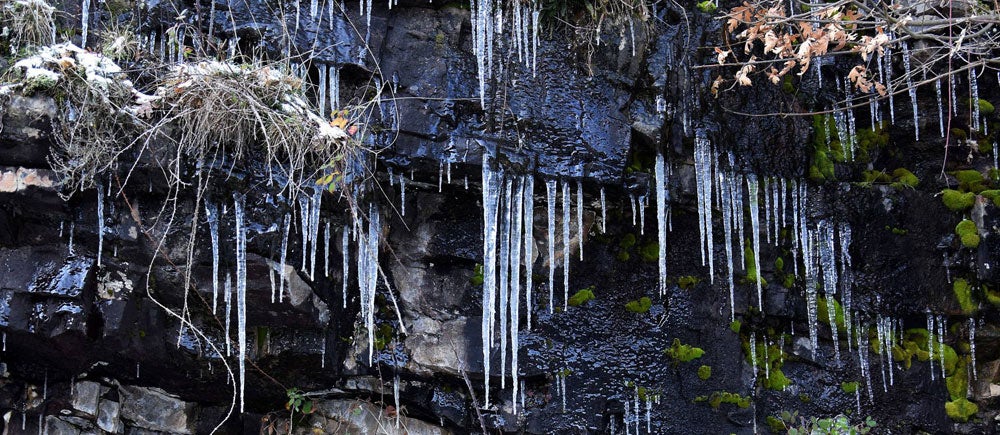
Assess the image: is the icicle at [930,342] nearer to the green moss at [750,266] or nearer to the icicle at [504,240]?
the green moss at [750,266]

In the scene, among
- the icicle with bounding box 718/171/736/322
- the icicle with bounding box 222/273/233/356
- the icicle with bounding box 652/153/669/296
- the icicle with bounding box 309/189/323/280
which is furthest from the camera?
the icicle with bounding box 718/171/736/322

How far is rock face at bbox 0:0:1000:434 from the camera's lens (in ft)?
16.1

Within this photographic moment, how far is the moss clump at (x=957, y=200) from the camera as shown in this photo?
6027mm

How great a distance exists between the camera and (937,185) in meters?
6.22

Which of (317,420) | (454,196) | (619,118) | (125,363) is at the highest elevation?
(619,118)

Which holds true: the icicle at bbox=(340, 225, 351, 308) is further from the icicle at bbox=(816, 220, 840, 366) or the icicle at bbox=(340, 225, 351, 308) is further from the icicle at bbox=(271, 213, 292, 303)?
the icicle at bbox=(816, 220, 840, 366)

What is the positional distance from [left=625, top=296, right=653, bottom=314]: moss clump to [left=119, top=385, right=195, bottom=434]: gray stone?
3.31 meters

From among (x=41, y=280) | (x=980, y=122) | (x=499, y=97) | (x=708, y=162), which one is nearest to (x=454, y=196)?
(x=499, y=97)

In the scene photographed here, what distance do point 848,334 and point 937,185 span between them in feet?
4.43

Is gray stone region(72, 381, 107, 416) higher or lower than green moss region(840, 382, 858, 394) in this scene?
higher

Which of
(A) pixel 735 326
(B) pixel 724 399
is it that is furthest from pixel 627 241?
(B) pixel 724 399

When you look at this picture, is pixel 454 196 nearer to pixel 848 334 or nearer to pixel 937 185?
pixel 848 334

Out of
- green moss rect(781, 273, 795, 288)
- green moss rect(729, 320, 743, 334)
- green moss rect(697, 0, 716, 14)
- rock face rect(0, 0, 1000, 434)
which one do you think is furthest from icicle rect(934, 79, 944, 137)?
green moss rect(729, 320, 743, 334)

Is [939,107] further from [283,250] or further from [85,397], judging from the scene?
[85,397]
